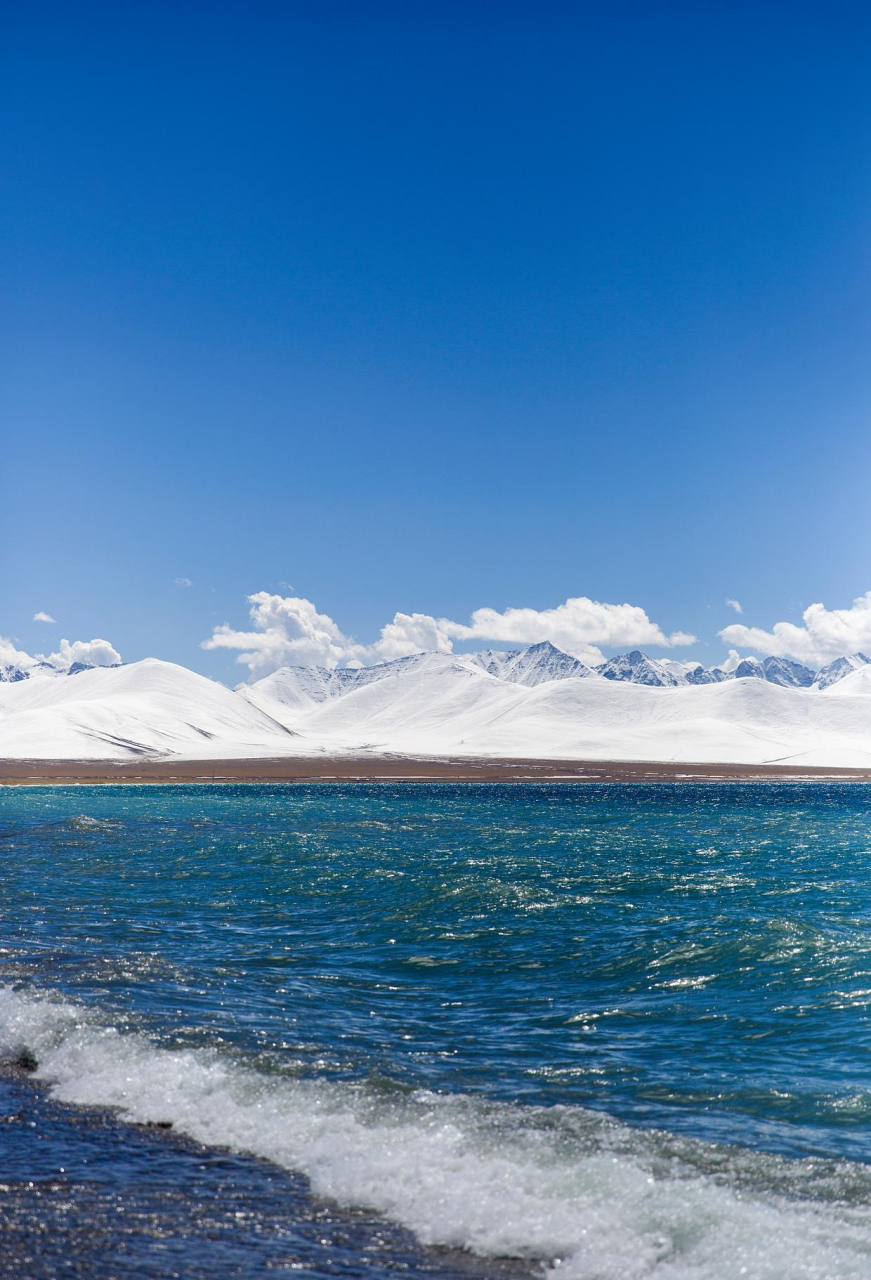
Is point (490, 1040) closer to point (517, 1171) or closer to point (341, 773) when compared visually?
point (517, 1171)

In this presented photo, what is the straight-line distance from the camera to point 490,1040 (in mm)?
15625

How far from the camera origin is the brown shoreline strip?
140750mm

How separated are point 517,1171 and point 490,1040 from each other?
5.14m

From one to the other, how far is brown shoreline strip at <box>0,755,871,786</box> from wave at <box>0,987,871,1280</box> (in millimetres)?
117761

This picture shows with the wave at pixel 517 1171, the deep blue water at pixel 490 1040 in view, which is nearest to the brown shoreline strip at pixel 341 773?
the deep blue water at pixel 490 1040

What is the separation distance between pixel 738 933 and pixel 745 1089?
11690 mm

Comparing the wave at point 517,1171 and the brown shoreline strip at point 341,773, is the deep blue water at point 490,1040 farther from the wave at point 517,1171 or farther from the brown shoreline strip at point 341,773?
the brown shoreline strip at point 341,773

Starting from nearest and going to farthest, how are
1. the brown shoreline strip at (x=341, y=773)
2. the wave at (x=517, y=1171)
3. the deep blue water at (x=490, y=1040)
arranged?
the wave at (x=517, y=1171), the deep blue water at (x=490, y=1040), the brown shoreline strip at (x=341, y=773)

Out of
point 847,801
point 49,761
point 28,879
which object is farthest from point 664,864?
point 49,761

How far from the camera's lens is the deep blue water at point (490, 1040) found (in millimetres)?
9875

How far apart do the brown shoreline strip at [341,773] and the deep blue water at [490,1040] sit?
10483cm

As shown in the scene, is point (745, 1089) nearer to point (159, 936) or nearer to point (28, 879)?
point (159, 936)

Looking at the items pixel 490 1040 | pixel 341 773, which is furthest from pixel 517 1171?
pixel 341 773

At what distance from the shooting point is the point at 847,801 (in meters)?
Result: 104
